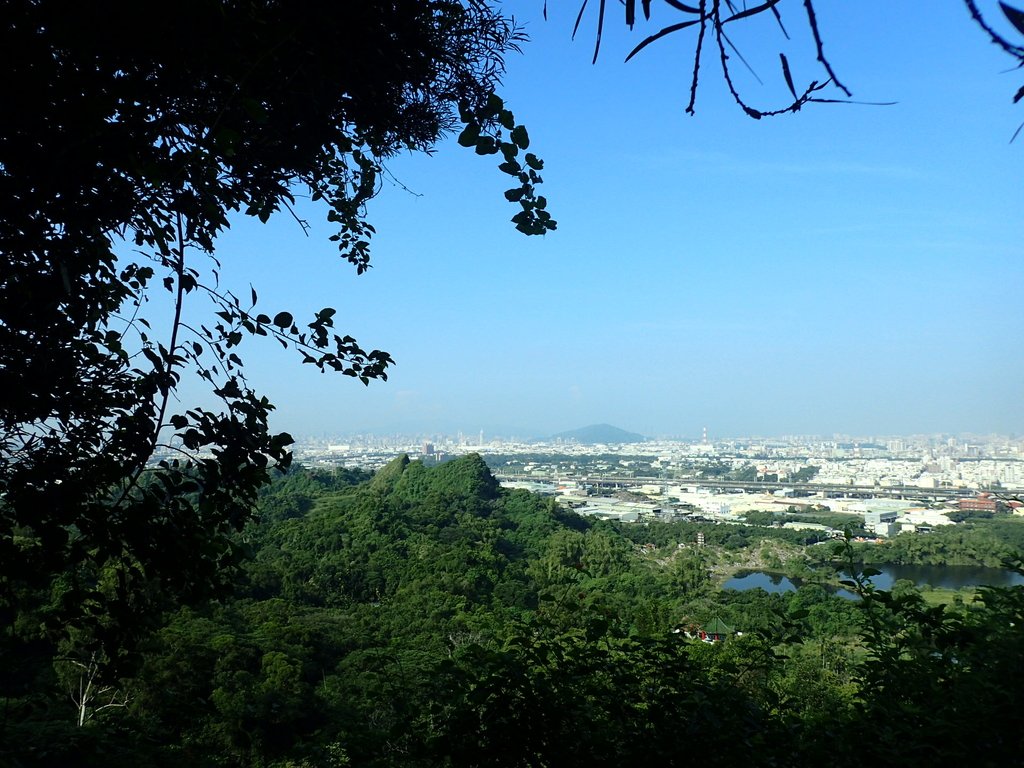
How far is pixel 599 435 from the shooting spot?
8369 cm

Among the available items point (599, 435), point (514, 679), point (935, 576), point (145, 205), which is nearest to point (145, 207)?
point (145, 205)

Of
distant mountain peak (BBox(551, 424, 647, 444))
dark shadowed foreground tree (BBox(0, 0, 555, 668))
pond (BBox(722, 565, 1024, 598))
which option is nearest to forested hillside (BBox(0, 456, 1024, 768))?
dark shadowed foreground tree (BBox(0, 0, 555, 668))

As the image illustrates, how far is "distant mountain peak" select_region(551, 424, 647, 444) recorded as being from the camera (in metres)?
79.9

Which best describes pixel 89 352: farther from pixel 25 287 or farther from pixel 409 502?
pixel 409 502

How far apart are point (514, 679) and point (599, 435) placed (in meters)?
82.8

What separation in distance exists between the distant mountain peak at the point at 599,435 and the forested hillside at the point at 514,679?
210ft

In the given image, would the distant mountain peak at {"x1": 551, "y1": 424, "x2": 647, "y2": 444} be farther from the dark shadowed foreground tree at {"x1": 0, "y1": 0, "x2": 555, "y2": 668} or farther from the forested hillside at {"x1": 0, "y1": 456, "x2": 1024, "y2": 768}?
the dark shadowed foreground tree at {"x1": 0, "y1": 0, "x2": 555, "y2": 668}

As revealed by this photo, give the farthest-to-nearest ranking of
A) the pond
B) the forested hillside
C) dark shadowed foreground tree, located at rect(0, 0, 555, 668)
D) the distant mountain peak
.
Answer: the distant mountain peak → the pond → the forested hillside → dark shadowed foreground tree, located at rect(0, 0, 555, 668)

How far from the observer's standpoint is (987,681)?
5.28ft

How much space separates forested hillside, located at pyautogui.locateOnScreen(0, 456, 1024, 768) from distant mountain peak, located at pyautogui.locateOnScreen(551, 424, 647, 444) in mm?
64146

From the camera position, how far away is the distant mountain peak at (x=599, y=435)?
79875 millimetres

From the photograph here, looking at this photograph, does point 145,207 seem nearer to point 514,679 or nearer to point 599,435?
point 514,679

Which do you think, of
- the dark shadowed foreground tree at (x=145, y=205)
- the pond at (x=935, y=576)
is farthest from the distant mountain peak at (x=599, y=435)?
the dark shadowed foreground tree at (x=145, y=205)

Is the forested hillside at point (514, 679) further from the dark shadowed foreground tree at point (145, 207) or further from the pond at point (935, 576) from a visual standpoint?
the pond at point (935, 576)
